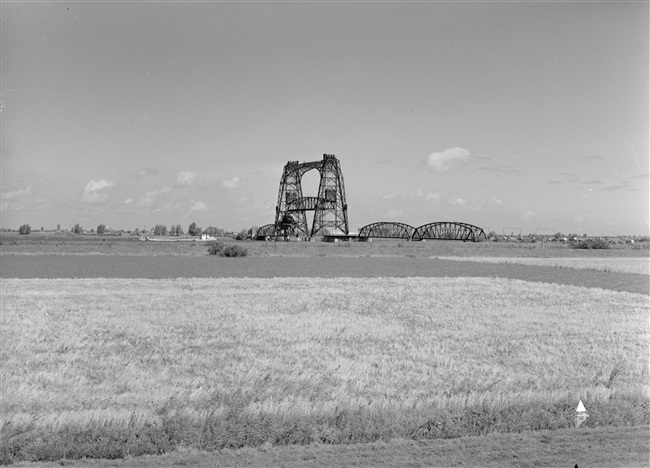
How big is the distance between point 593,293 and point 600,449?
2285cm

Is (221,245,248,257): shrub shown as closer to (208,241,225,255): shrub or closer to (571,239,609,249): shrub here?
(208,241,225,255): shrub

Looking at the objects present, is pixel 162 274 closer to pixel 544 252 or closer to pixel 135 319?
pixel 135 319

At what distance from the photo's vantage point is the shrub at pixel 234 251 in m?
61.2

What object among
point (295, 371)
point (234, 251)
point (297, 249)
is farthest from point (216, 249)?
point (295, 371)

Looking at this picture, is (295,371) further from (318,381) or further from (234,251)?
(234,251)

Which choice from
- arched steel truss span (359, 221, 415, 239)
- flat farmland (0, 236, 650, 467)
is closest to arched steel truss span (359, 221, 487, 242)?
arched steel truss span (359, 221, 415, 239)

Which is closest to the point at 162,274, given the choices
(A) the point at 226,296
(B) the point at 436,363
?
(A) the point at 226,296

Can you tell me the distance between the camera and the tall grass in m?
8.05

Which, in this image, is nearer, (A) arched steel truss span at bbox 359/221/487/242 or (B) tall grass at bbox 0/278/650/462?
(B) tall grass at bbox 0/278/650/462

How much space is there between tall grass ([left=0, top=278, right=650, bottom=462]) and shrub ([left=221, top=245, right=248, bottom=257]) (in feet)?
124

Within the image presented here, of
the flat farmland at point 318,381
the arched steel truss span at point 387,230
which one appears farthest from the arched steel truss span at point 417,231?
the flat farmland at point 318,381

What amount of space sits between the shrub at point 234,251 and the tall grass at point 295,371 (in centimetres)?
3771

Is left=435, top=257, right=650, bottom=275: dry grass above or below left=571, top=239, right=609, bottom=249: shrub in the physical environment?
below

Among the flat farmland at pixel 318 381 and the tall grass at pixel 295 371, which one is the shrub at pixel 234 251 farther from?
the tall grass at pixel 295 371
